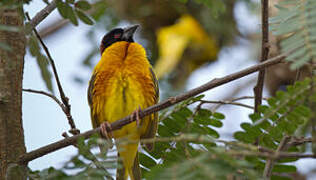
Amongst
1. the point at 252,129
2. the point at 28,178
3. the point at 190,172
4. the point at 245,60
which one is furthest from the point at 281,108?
the point at 245,60

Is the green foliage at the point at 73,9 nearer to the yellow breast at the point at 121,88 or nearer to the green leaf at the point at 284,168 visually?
the yellow breast at the point at 121,88

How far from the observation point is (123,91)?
2.94 metres

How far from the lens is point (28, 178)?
2.02 metres

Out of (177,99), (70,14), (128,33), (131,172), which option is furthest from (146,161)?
(128,33)

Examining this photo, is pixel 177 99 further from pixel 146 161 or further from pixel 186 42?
pixel 186 42

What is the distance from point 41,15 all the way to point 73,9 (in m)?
0.20

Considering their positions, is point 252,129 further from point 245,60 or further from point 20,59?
point 245,60

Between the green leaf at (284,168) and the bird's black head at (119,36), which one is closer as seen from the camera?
the green leaf at (284,168)

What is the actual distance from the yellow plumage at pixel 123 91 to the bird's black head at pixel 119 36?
0.49 m

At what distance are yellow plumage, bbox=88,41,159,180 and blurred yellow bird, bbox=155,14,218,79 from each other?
248 cm

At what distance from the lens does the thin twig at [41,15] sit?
6.98 feet

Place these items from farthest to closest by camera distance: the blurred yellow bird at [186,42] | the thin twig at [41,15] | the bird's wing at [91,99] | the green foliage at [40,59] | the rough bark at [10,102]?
the blurred yellow bird at [186,42], the bird's wing at [91,99], the green foliage at [40,59], the thin twig at [41,15], the rough bark at [10,102]

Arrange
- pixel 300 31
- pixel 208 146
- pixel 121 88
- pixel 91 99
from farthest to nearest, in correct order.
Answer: pixel 91 99
pixel 121 88
pixel 208 146
pixel 300 31

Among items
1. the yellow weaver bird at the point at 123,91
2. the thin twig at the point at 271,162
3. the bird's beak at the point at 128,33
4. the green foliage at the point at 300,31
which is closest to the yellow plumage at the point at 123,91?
the yellow weaver bird at the point at 123,91
